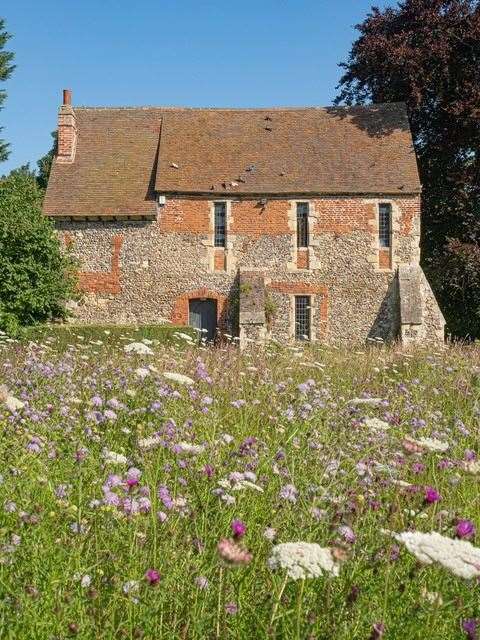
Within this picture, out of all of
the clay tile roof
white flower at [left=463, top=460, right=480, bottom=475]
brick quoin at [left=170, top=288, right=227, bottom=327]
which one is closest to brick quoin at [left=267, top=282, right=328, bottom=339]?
brick quoin at [left=170, top=288, right=227, bottom=327]

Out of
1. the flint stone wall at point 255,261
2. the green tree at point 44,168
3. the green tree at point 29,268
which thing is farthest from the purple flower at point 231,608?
the green tree at point 44,168

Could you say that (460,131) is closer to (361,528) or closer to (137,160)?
(137,160)

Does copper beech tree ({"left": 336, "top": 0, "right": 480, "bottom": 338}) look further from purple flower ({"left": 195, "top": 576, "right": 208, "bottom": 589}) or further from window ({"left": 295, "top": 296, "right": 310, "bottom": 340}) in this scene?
purple flower ({"left": 195, "top": 576, "right": 208, "bottom": 589})

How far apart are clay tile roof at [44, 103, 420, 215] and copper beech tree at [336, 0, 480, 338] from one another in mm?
1668

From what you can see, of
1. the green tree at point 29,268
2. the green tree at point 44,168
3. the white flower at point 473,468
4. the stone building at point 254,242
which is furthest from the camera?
the green tree at point 44,168

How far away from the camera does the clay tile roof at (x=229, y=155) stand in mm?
23531

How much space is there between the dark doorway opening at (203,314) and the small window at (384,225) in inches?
251

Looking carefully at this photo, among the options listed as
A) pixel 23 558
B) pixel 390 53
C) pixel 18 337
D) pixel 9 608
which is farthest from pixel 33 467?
pixel 390 53

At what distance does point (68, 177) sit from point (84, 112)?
3552 mm

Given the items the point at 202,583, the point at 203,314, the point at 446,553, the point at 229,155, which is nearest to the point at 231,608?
the point at 202,583

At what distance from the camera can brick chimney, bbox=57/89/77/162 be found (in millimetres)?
24984

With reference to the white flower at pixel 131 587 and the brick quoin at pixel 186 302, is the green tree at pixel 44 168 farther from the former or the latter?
the white flower at pixel 131 587

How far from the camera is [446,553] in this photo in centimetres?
189

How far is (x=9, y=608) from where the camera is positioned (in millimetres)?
2320
